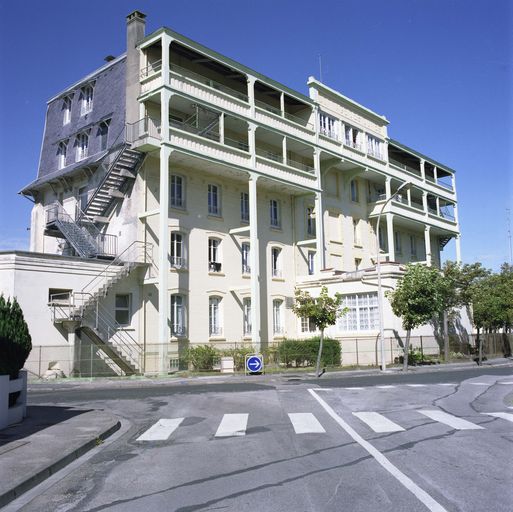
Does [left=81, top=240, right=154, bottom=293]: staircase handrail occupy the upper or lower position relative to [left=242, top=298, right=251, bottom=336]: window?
upper

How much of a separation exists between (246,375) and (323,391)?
908 centimetres

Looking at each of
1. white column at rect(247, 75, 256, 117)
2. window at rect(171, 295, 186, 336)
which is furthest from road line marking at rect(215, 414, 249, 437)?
white column at rect(247, 75, 256, 117)

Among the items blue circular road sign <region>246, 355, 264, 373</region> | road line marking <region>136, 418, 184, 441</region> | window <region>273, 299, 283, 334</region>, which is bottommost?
road line marking <region>136, 418, 184, 441</region>

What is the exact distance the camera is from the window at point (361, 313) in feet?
111

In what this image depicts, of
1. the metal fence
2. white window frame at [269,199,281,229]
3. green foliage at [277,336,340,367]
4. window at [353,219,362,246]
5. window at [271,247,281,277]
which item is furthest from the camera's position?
window at [353,219,362,246]

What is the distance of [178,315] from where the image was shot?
98.6ft

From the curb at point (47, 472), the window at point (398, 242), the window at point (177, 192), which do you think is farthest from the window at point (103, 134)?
the window at point (398, 242)

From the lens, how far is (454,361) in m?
36.5

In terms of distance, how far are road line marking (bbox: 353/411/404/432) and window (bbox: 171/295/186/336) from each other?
18139mm

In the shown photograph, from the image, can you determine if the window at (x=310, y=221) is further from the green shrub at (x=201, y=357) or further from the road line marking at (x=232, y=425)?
the road line marking at (x=232, y=425)

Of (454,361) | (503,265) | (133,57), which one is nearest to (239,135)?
(133,57)

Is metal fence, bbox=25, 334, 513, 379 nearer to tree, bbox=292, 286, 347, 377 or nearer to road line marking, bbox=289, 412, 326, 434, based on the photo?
tree, bbox=292, 286, 347, 377

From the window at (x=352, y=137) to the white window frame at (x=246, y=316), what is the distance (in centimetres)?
1513

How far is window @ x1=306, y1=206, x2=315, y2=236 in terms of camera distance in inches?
1540
